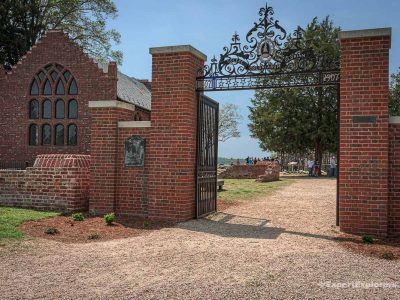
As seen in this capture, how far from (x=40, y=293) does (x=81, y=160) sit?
22.9 ft

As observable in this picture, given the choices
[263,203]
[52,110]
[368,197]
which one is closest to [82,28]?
[52,110]

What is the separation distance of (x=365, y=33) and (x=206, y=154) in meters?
4.56

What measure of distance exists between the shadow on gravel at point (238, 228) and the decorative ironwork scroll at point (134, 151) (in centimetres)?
193

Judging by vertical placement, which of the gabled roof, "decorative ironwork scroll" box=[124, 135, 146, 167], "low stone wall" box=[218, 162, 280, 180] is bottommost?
"low stone wall" box=[218, 162, 280, 180]

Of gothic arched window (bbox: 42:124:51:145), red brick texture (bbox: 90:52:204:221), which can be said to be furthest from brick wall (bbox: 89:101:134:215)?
gothic arched window (bbox: 42:124:51:145)

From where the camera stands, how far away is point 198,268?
587 centimetres

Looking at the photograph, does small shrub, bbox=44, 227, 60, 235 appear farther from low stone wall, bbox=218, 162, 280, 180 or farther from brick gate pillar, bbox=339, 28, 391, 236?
low stone wall, bbox=218, 162, 280, 180

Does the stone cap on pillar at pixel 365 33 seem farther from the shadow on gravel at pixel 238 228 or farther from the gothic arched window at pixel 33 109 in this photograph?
the gothic arched window at pixel 33 109

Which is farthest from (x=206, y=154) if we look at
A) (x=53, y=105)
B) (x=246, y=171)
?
(x=246, y=171)

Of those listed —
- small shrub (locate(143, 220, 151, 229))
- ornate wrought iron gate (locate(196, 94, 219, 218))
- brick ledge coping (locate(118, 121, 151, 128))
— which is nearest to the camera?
small shrub (locate(143, 220, 151, 229))

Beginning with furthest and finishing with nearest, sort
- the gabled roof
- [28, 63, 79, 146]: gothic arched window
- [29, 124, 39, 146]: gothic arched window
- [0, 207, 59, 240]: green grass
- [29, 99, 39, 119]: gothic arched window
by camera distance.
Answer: the gabled roof < [29, 99, 39, 119]: gothic arched window < [29, 124, 39, 146]: gothic arched window < [28, 63, 79, 146]: gothic arched window < [0, 207, 59, 240]: green grass

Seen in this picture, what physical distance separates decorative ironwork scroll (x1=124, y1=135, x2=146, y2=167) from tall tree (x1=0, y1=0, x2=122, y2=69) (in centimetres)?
2729

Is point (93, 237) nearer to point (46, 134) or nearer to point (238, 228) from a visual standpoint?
point (238, 228)

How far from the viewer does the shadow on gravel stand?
8391 mm
